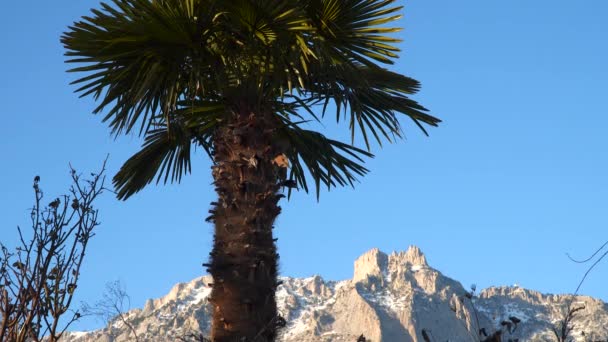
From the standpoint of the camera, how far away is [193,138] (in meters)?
8.40

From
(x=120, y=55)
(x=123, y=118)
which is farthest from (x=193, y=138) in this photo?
(x=120, y=55)

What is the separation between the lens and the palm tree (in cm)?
611

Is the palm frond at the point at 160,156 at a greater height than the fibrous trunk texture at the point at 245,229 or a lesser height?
greater

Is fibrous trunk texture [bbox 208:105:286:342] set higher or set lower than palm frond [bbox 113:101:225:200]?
lower

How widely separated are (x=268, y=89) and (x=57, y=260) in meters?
2.64

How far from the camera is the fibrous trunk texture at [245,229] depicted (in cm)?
595

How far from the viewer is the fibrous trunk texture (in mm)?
5949

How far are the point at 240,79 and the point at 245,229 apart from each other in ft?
5.12

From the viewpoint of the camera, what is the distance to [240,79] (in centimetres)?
694

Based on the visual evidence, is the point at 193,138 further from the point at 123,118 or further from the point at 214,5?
the point at 214,5

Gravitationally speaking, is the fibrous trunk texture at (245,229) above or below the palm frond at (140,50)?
below

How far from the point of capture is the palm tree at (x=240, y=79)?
241 inches

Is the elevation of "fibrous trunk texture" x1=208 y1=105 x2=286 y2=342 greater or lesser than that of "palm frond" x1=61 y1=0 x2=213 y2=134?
lesser

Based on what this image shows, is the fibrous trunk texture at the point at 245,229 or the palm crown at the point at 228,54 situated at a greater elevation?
the palm crown at the point at 228,54
